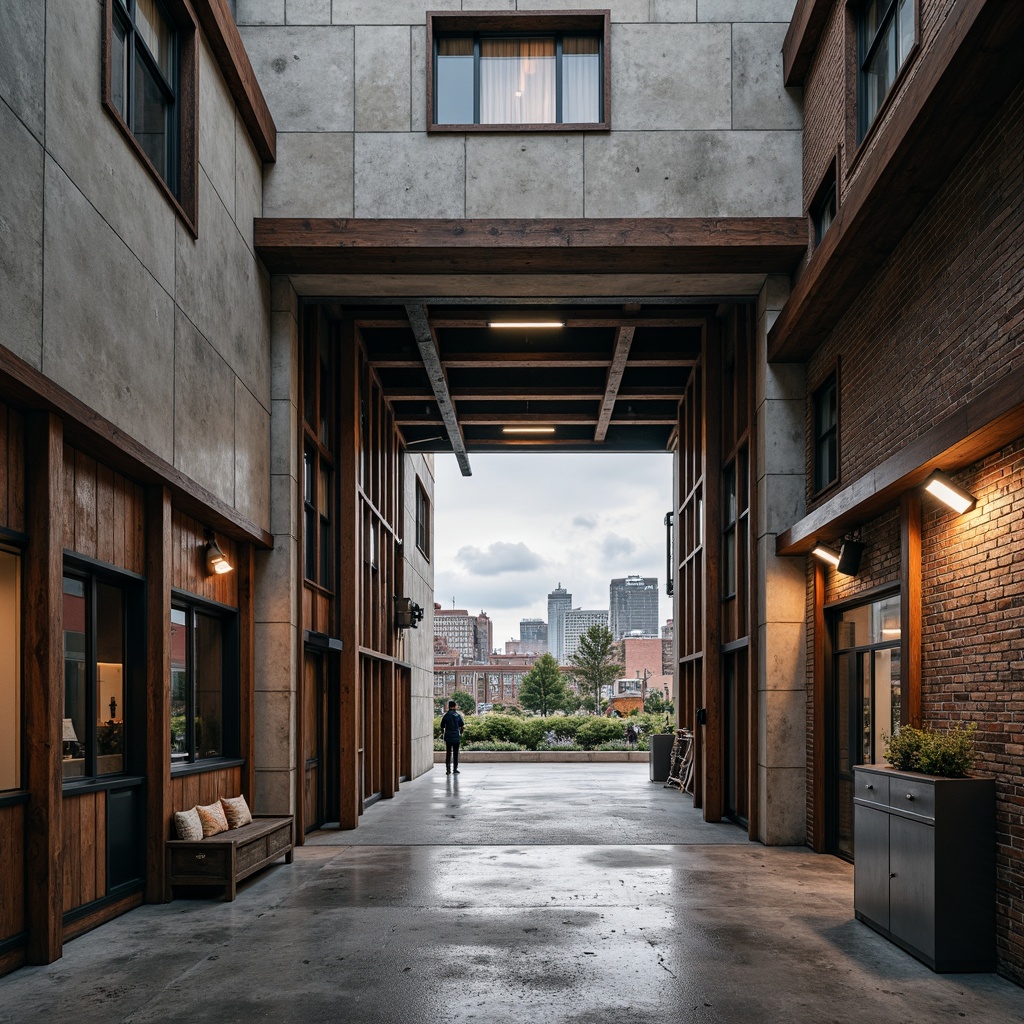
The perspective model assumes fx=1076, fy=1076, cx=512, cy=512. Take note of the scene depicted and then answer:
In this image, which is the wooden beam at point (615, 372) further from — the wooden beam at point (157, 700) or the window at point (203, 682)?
the wooden beam at point (157, 700)

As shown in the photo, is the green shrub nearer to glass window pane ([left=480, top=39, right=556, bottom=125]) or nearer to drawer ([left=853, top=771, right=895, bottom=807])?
drawer ([left=853, top=771, right=895, bottom=807])

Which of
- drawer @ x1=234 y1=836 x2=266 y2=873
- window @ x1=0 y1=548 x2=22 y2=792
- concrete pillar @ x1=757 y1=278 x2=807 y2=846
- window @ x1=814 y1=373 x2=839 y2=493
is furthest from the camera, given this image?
concrete pillar @ x1=757 y1=278 x2=807 y2=846

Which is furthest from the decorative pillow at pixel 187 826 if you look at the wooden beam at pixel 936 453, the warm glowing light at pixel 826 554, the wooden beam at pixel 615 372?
the wooden beam at pixel 615 372

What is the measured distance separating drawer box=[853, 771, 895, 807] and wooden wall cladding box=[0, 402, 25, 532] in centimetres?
661

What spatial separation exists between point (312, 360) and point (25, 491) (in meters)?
7.94

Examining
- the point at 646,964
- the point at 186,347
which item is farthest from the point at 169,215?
the point at 646,964

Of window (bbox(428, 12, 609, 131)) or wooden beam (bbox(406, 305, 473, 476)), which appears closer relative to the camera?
window (bbox(428, 12, 609, 131))

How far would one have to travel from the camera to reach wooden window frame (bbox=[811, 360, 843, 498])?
485 inches

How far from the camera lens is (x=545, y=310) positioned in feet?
53.4

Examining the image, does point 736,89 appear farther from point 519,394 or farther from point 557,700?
point 557,700

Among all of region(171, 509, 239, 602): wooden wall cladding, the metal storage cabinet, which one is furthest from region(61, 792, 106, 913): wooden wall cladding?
the metal storage cabinet

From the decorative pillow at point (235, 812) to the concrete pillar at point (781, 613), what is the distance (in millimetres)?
6324

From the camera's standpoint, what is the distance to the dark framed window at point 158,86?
900cm

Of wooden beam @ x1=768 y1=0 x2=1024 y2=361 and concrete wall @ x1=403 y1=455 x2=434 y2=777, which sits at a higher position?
wooden beam @ x1=768 y1=0 x2=1024 y2=361
